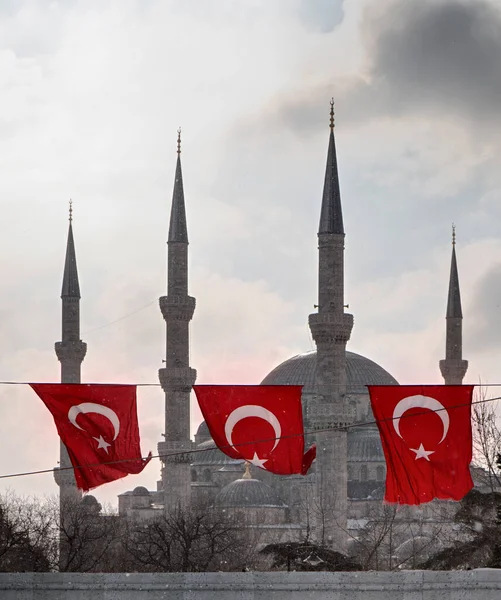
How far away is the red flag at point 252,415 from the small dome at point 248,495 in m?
60.7

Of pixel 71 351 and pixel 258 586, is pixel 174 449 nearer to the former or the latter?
pixel 71 351

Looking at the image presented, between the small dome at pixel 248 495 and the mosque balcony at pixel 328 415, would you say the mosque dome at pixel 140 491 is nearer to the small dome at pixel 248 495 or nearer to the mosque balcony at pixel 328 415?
the small dome at pixel 248 495

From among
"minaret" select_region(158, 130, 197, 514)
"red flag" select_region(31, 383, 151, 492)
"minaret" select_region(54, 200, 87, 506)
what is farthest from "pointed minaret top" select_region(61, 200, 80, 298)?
"red flag" select_region(31, 383, 151, 492)

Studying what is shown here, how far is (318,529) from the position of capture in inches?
2233

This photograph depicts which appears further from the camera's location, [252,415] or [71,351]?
[71,351]

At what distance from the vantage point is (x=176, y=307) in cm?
5984

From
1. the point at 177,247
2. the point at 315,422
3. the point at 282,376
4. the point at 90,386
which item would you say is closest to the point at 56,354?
the point at 177,247

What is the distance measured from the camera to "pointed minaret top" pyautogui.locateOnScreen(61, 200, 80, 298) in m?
66.8

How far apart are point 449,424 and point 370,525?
5589 cm

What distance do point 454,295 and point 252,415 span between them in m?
48.7

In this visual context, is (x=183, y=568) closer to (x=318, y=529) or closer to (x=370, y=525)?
(x=318, y=529)

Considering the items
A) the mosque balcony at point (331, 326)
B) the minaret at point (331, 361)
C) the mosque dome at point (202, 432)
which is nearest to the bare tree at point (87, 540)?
the minaret at point (331, 361)

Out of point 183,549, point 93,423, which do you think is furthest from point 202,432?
point 93,423

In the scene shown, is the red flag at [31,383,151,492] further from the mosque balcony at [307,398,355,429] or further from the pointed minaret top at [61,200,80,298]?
the pointed minaret top at [61,200,80,298]
